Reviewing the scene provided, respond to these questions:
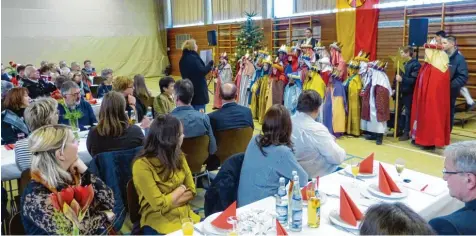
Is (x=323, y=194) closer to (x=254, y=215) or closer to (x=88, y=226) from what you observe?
(x=254, y=215)

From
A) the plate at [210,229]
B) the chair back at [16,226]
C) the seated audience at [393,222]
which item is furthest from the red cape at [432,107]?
the chair back at [16,226]

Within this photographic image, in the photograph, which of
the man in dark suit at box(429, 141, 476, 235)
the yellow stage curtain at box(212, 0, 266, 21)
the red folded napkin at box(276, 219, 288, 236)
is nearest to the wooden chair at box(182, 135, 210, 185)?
the red folded napkin at box(276, 219, 288, 236)

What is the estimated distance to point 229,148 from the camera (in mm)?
3680

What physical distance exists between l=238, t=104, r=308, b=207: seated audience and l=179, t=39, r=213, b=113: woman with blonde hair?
12.9 ft

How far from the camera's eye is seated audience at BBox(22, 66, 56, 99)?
6684mm

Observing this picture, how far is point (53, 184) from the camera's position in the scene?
1858 millimetres

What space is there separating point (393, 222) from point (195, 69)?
5.23m

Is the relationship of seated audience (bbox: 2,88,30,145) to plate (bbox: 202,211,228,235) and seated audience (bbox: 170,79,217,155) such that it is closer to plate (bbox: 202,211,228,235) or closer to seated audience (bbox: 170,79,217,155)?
seated audience (bbox: 170,79,217,155)

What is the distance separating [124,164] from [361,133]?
4.40 metres

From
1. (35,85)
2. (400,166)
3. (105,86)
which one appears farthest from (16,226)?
(35,85)

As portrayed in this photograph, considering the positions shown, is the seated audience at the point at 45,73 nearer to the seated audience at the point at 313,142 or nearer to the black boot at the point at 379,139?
the black boot at the point at 379,139

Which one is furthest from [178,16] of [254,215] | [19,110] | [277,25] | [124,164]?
[254,215]

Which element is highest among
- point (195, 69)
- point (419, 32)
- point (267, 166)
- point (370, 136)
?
point (419, 32)

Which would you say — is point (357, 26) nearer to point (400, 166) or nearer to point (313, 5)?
point (313, 5)
